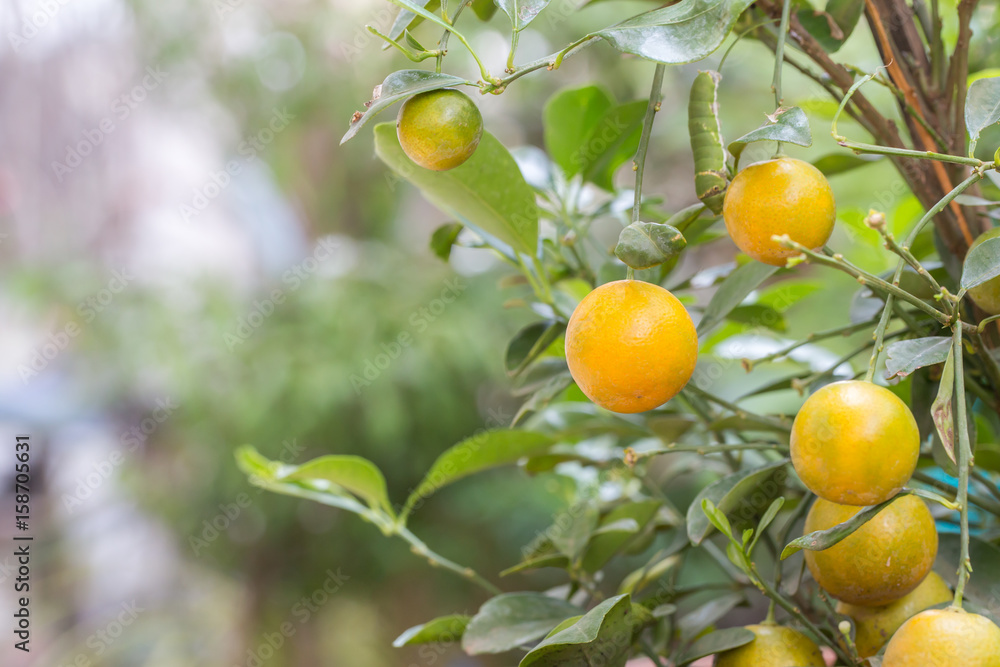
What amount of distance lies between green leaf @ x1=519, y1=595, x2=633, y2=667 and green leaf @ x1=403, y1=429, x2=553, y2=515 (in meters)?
0.14

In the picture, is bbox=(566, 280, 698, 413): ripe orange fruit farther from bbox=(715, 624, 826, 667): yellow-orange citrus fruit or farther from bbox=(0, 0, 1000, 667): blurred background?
bbox=(0, 0, 1000, 667): blurred background

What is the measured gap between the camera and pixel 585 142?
448mm

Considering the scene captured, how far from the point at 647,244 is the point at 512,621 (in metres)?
0.22

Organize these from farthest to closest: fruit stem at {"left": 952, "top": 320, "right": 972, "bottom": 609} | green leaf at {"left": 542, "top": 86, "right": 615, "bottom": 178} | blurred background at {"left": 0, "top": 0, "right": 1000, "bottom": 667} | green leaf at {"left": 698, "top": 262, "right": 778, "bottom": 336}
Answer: blurred background at {"left": 0, "top": 0, "right": 1000, "bottom": 667} → green leaf at {"left": 542, "top": 86, "right": 615, "bottom": 178} → green leaf at {"left": 698, "top": 262, "right": 778, "bottom": 336} → fruit stem at {"left": 952, "top": 320, "right": 972, "bottom": 609}

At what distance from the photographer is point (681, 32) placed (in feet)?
0.74

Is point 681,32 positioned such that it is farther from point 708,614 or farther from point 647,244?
point 708,614

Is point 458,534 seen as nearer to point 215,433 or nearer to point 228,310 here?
point 215,433

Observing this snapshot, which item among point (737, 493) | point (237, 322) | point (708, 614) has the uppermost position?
point (737, 493)

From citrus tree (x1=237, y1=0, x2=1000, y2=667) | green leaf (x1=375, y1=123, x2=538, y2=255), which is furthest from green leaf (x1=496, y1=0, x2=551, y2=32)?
green leaf (x1=375, y1=123, x2=538, y2=255)

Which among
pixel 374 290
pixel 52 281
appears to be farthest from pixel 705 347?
pixel 52 281

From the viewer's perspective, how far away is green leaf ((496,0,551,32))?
22 cm

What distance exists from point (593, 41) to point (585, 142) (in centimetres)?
22

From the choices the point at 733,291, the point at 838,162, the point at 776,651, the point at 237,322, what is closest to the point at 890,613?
the point at 776,651

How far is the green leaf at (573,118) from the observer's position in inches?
17.3
